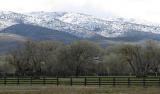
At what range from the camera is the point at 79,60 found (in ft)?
401

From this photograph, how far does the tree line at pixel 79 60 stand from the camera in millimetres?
117062

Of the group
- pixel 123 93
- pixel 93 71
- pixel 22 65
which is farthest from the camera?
pixel 93 71

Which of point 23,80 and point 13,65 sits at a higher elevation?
point 23,80

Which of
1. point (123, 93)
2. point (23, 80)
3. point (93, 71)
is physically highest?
point (123, 93)

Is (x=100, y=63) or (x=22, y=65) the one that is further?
(x=100, y=63)

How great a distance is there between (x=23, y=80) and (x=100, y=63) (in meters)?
69.8

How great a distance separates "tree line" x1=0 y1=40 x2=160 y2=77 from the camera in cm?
11706

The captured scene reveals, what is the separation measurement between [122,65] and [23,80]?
61353 mm

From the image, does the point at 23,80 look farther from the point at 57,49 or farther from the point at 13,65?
the point at 57,49

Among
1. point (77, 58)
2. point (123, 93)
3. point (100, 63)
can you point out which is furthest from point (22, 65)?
point (123, 93)

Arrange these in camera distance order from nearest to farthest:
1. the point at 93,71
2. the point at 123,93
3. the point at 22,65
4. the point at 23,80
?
1. the point at 123,93
2. the point at 23,80
3. the point at 22,65
4. the point at 93,71

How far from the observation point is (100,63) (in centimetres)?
13062

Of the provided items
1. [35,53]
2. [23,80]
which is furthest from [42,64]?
[23,80]

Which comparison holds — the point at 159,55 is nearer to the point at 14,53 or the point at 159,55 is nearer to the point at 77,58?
the point at 77,58
